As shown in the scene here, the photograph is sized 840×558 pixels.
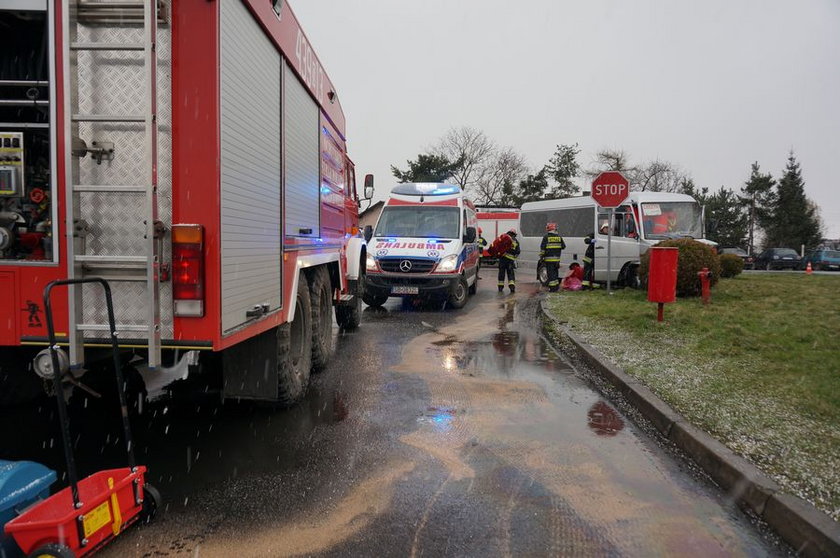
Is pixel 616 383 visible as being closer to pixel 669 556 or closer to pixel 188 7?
pixel 669 556

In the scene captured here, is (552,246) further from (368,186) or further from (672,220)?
(368,186)

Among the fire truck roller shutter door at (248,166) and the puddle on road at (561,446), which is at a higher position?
the fire truck roller shutter door at (248,166)

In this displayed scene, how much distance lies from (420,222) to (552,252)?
4.60 meters

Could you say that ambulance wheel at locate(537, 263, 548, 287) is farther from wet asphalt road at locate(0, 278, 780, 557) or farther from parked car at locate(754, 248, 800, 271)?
parked car at locate(754, 248, 800, 271)

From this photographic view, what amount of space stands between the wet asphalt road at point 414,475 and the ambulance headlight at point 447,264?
6.09 m

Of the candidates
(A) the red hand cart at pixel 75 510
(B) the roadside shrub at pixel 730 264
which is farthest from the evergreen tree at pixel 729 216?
(A) the red hand cart at pixel 75 510

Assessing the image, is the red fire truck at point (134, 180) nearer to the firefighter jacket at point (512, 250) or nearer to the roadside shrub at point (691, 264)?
the roadside shrub at point (691, 264)

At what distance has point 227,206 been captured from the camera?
3.56m

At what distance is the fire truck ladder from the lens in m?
3.22

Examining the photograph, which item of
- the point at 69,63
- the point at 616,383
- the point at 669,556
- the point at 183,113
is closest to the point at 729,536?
the point at 669,556

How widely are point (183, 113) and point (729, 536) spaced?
3.74m

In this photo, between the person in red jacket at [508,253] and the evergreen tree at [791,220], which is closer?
the person in red jacket at [508,253]

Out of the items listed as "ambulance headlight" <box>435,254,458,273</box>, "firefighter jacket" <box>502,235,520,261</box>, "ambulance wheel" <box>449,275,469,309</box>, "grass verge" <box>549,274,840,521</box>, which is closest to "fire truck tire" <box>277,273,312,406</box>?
"grass verge" <box>549,274,840,521</box>

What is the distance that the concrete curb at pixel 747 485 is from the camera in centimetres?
304
